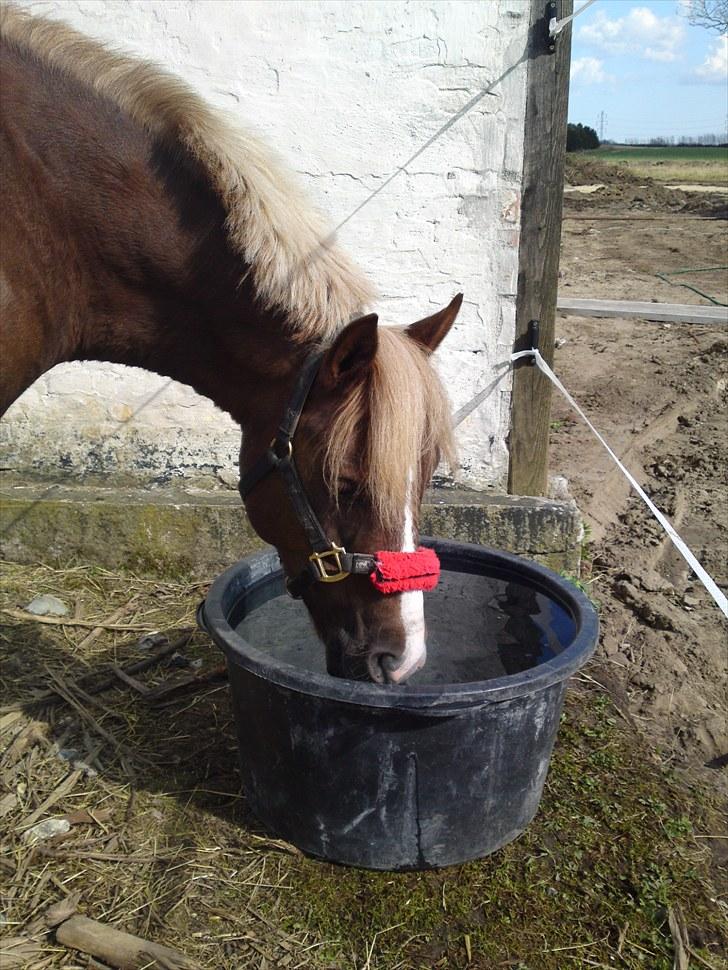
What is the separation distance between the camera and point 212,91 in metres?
3.19

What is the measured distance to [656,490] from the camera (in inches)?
176

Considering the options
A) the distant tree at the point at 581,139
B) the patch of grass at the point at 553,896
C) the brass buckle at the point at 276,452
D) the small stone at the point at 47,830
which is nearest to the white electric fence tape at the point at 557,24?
the brass buckle at the point at 276,452

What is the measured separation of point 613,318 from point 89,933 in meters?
7.65

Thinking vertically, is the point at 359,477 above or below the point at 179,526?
above

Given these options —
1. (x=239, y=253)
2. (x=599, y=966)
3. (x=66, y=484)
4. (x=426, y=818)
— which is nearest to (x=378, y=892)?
(x=426, y=818)

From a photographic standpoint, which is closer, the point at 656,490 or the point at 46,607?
the point at 46,607

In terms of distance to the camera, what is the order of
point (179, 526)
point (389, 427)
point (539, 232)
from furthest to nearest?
point (179, 526) → point (539, 232) → point (389, 427)

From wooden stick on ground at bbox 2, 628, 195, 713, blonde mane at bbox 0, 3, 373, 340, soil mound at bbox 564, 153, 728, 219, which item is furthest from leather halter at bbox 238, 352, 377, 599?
soil mound at bbox 564, 153, 728, 219

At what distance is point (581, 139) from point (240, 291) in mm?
46121

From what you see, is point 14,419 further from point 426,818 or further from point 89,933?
point 426,818

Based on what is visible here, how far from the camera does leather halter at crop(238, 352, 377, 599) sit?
165 cm

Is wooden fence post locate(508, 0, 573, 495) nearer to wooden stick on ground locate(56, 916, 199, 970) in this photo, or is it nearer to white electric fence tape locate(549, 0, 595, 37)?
white electric fence tape locate(549, 0, 595, 37)

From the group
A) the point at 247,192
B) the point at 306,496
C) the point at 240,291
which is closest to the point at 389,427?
the point at 306,496

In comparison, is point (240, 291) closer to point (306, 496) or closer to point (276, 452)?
point (276, 452)
